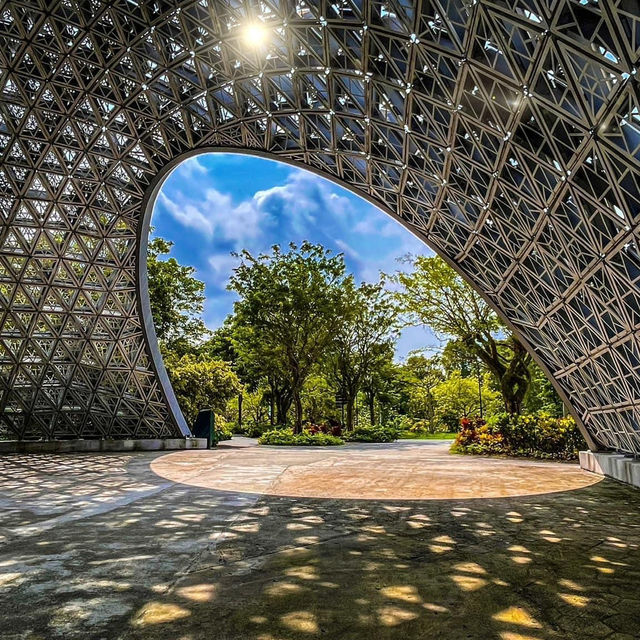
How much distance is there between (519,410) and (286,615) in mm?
26635

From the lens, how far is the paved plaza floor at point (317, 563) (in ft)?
13.9

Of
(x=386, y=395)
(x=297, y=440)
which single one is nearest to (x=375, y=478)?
(x=297, y=440)

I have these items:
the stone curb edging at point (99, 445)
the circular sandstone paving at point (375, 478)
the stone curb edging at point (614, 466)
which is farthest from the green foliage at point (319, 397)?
the stone curb edging at point (614, 466)

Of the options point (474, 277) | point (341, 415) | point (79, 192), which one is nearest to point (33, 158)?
point (79, 192)

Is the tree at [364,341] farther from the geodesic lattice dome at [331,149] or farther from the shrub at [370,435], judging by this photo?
the geodesic lattice dome at [331,149]

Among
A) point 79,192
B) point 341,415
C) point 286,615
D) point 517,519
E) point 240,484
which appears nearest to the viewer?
point 286,615

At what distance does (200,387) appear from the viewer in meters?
35.7

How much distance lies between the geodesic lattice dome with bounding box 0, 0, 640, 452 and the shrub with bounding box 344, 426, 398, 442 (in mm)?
19309

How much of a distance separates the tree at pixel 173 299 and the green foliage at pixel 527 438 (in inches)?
1168

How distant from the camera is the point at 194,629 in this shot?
409cm

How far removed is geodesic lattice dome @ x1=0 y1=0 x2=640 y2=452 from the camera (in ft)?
33.2

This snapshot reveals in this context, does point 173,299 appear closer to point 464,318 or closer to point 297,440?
point 297,440

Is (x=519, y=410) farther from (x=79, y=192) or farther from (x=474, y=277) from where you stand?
(x=79, y=192)

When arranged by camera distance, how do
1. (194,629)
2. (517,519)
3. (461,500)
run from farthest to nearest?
(461,500), (517,519), (194,629)
